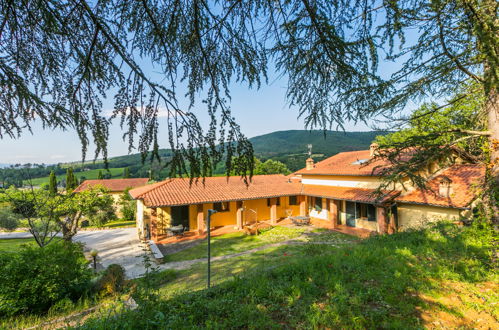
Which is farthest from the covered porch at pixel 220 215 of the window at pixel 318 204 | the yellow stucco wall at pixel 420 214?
the yellow stucco wall at pixel 420 214

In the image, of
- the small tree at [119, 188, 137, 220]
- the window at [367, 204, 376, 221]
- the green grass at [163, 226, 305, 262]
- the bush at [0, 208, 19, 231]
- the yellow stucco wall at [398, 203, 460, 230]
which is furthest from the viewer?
the small tree at [119, 188, 137, 220]

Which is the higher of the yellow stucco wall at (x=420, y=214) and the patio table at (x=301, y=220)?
the yellow stucco wall at (x=420, y=214)

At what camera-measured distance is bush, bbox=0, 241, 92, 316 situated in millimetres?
5582

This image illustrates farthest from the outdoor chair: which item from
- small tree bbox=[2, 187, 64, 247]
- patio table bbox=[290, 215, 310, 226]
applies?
patio table bbox=[290, 215, 310, 226]

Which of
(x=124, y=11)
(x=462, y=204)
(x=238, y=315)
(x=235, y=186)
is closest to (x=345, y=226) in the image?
(x=462, y=204)

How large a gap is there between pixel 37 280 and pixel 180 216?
37.7 ft

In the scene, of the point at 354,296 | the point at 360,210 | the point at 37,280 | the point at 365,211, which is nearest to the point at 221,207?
the point at 360,210

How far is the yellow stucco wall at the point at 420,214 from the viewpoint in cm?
1149

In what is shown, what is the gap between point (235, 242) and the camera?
585 inches

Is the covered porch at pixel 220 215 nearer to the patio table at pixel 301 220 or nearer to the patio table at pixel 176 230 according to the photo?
the patio table at pixel 176 230

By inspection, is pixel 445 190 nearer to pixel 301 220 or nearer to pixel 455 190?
pixel 455 190

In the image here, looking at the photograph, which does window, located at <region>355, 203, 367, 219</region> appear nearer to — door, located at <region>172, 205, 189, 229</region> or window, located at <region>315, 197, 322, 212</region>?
window, located at <region>315, 197, 322, 212</region>

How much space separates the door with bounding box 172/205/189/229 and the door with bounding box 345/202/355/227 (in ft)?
39.9

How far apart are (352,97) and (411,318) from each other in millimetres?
3547
